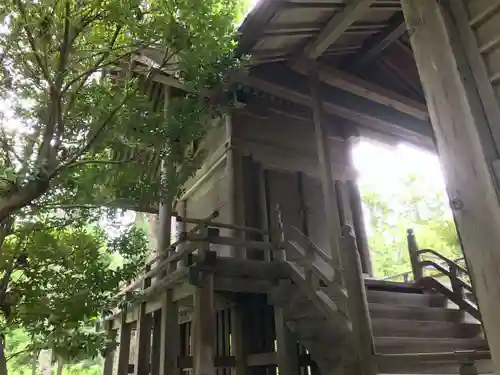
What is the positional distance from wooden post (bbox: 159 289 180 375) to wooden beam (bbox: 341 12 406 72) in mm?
5585

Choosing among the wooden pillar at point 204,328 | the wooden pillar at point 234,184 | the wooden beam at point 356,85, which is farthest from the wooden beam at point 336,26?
the wooden pillar at point 204,328

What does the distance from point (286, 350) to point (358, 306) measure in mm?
1596

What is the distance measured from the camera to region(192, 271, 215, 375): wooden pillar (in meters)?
5.28

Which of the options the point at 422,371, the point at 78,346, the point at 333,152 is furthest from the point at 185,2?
the point at 333,152

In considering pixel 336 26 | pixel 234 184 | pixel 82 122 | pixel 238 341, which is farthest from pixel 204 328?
pixel 336 26

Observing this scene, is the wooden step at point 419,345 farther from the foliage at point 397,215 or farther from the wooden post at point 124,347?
the foliage at point 397,215

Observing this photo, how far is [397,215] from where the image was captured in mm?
17406

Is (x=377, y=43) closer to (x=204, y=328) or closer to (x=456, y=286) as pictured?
(x=456, y=286)

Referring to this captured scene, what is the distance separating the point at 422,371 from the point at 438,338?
46.9 inches

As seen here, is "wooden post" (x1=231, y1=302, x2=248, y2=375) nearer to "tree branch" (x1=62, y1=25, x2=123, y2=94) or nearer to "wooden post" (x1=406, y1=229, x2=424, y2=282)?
"wooden post" (x1=406, y1=229, x2=424, y2=282)

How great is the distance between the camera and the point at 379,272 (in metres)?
17.3

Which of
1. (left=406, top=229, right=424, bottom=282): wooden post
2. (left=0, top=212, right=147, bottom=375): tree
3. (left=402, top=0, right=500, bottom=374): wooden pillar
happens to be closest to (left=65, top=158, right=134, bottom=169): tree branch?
(left=0, top=212, right=147, bottom=375): tree

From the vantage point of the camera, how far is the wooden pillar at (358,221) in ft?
29.1

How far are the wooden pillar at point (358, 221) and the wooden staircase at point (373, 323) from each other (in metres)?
1.82
